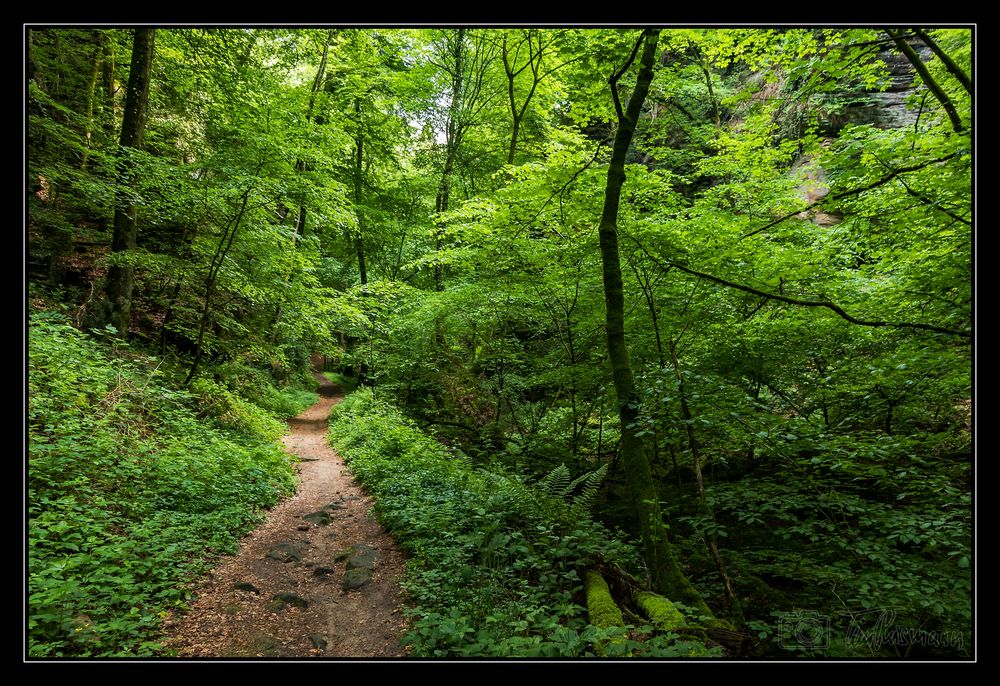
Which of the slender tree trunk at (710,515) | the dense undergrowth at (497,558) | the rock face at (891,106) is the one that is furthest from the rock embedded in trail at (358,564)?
the rock face at (891,106)

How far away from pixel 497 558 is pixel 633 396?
245cm

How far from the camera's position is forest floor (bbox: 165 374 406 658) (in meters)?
3.83

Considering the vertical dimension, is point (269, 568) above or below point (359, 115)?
below

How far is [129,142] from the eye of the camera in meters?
7.66

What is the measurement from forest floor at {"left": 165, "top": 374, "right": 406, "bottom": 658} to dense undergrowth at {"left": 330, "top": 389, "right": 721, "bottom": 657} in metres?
0.35

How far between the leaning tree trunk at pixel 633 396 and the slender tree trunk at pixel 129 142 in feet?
27.5

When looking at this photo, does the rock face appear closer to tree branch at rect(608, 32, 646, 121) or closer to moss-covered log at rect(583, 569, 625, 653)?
tree branch at rect(608, 32, 646, 121)

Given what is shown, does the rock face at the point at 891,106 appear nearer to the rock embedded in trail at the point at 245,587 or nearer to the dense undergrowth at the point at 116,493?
the rock embedded in trail at the point at 245,587

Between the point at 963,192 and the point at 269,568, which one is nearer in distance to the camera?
the point at 963,192

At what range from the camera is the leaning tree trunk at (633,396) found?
4.64 meters

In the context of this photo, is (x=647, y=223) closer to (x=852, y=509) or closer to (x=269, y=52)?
(x=852, y=509)
